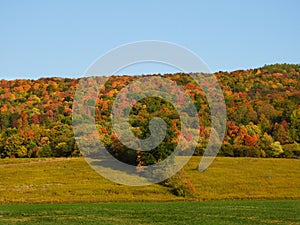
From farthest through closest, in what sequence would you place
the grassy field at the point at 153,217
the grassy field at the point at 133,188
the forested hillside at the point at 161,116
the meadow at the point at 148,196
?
the forested hillside at the point at 161,116, the grassy field at the point at 133,188, the meadow at the point at 148,196, the grassy field at the point at 153,217

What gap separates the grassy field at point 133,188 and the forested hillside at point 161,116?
23.0ft

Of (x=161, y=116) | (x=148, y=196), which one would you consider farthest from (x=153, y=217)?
(x=161, y=116)

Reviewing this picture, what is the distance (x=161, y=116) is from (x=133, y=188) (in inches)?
789

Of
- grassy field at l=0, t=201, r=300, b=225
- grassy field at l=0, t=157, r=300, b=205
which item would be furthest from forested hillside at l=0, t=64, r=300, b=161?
grassy field at l=0, t=201, r=300, b=225

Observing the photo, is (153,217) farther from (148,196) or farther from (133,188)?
(133,188)

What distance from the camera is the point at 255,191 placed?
66.9 metres

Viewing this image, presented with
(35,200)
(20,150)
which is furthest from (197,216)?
(20,150)

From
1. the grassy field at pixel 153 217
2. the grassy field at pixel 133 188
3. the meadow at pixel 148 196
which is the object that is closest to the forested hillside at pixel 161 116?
the grassy field at pixel 133 188

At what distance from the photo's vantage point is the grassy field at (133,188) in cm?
6256

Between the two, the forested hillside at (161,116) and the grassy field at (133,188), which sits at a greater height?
the forested hillside at (161,116)

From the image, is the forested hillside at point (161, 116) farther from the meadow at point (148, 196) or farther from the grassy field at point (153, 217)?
the grassy field at point (153, 217)

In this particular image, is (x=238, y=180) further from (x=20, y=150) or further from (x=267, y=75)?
(x=267, y=75)

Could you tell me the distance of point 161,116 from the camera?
86.4 meters

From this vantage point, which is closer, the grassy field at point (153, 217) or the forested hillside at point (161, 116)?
the grassy field at point (153, 217)
